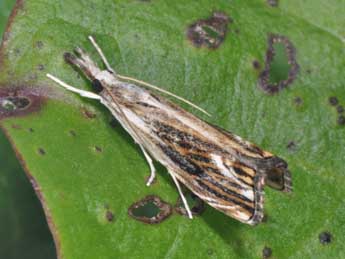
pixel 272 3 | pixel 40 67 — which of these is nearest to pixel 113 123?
pixel 40 67

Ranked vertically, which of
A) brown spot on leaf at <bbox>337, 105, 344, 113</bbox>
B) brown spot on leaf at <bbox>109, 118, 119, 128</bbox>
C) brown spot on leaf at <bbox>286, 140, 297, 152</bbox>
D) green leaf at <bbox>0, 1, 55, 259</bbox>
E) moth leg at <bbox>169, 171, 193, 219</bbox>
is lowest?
green leaf at <bbox>0, 1, 55, 259</bbox>

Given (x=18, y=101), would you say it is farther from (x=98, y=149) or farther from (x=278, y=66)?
(x=278, y=66)

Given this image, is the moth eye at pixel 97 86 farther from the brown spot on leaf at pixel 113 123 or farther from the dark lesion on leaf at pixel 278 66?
the dark lesion on leaf at pixel 278 66

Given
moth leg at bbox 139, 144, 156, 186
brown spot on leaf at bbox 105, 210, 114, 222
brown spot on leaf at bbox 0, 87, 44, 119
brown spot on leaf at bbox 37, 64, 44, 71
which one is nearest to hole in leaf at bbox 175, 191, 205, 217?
moth leg at bbox 139, 144, 156, 186

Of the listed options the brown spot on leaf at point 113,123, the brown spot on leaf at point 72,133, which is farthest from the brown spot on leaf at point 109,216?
the brown spot on leaf at point 113,123

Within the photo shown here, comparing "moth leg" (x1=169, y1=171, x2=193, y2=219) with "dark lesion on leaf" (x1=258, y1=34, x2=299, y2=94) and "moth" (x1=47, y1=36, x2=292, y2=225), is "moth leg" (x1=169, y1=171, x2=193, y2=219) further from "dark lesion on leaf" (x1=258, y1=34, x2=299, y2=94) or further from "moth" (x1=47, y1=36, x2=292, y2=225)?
"dark lesion on leaf" (x1=258, y1=34, x2=299, y2=94)

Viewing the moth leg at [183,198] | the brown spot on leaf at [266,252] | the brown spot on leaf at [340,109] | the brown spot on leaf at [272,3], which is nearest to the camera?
the moth leg at [183,198]
